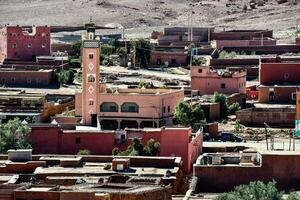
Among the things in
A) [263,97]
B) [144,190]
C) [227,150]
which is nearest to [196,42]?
[263,97]

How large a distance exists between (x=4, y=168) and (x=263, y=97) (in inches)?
818

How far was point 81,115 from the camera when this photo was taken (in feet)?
148

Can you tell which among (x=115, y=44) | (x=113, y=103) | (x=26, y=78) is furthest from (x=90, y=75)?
(x=115, y=44)

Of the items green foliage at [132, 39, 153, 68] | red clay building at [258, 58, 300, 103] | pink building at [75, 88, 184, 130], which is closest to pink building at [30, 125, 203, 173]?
pink building at [75, 88, 184, 130]

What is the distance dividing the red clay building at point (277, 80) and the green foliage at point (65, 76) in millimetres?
8648

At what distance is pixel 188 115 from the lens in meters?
44.3

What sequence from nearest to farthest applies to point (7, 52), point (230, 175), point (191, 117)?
point (230, 175)
point (191, 117)
point (7, 52)

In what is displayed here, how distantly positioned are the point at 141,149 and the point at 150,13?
69.2 m

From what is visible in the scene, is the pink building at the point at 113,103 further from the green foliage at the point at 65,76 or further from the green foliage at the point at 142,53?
the green foliage at the point at 142,53

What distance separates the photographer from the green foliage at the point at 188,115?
1740 inches

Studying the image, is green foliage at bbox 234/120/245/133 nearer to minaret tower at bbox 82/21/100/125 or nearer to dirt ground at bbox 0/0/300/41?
minaret tower at bbox 82/21/100/125

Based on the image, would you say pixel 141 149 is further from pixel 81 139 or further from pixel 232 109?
pixel 232 109

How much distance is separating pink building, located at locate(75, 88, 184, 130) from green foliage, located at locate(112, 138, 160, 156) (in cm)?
768

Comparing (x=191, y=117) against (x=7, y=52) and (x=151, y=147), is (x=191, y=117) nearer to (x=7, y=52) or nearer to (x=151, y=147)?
(x=151, y=147)
